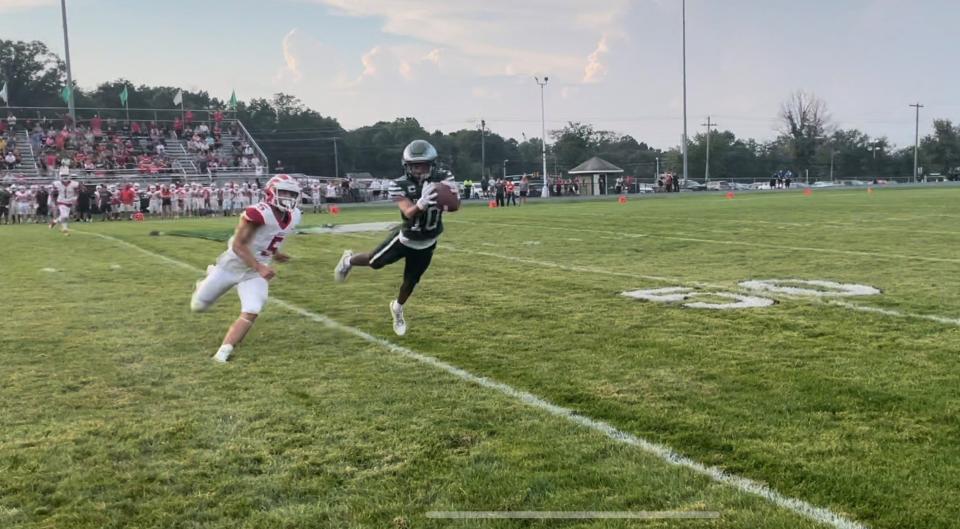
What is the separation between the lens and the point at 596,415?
4.95 m

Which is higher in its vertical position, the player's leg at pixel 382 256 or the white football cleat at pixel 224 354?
the player's leg at pixel 382 256

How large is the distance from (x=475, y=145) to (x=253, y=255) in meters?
105

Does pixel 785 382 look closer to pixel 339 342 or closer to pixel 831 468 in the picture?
pixel 831 468

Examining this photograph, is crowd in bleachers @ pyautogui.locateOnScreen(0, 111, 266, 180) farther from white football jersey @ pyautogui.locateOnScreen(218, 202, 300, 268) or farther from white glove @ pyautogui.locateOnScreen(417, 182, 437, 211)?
white glove @ pyautogui.locateOnScreen(417, 182, 437, 211)

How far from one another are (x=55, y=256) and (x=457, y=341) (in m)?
11.8

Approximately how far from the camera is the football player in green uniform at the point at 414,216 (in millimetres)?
7496

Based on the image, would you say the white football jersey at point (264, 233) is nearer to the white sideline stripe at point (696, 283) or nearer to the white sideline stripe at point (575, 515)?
the white sideline stripe at point (575, 515)

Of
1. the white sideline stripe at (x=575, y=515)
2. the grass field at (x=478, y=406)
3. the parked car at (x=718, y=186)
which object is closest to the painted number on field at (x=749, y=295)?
the grass field at (x=478, y=406)

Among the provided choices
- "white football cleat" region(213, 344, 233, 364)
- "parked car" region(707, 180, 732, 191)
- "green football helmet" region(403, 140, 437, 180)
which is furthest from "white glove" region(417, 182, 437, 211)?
"parked car" region(707, 180, 732, 191)

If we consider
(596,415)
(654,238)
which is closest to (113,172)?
(654,238)

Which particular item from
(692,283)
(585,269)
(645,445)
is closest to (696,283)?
(692,283)

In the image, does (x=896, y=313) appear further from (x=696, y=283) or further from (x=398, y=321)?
(x=398, y=321)

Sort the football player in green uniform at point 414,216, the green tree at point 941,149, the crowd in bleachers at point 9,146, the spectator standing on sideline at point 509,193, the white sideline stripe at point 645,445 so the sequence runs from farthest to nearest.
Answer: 1. the green tree at point 941,149
2. the crowd in bleachers at point 9,146
3. the spectator standing on sideline at point 509,193
4. the football player in green uniform at point 414,216
5. the white sideline stripe at point 645,445

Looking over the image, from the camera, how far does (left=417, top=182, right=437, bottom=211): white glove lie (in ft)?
24.2
